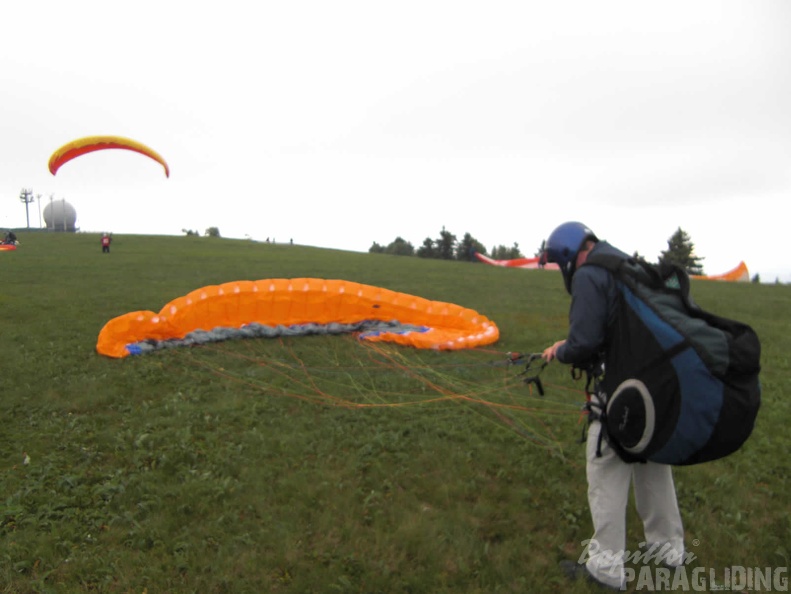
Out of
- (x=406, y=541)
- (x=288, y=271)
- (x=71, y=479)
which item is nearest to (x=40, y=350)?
(x=71, y=479)

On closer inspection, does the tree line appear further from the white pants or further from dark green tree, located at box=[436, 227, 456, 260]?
the white pants

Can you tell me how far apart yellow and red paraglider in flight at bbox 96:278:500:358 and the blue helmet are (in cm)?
615

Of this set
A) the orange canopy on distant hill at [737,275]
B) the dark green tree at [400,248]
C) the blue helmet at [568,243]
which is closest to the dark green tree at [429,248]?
the dark green tree at [400,248]

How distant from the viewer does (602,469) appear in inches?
130

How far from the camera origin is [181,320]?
9312 millimetres

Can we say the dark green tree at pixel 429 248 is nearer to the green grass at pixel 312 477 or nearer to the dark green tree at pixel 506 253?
the dark green tree at pixel 506 253

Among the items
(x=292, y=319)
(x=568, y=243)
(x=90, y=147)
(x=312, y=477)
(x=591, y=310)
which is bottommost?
(x=312, y=477)

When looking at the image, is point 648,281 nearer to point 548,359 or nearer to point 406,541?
point 548,359

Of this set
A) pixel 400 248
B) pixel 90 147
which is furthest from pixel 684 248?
pixel 90 147

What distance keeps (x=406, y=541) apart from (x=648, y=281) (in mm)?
2552

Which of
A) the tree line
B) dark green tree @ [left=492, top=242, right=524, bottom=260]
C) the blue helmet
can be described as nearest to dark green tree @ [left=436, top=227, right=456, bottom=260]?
the tree line

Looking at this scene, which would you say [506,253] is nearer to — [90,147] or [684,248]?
[684,248]

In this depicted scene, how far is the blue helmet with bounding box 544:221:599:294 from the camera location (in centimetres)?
339

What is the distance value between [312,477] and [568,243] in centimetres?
313
